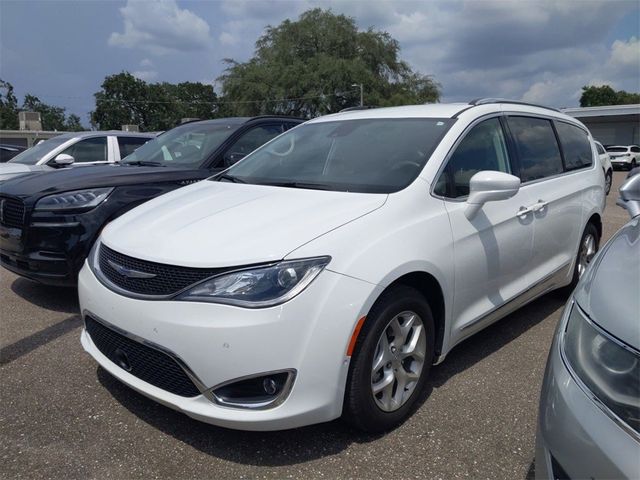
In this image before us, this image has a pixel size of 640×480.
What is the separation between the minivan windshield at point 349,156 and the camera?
299 centimetres

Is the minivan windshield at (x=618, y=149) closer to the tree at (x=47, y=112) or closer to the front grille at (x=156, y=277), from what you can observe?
the front grille at (x=156, y=277)

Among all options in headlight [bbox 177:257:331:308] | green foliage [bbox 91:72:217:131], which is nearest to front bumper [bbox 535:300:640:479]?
headlight [bbox 177:257:331:308]

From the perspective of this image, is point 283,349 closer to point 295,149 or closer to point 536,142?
point 295,149

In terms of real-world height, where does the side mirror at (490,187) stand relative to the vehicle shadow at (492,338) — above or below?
above

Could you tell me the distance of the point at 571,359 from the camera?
161 centimetres

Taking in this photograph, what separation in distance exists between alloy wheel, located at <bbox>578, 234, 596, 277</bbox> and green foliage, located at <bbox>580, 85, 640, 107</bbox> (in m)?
89.2

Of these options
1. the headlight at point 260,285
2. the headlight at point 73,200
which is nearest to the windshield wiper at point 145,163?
the headlight at point 73,200

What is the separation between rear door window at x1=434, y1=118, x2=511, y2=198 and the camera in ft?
9.86

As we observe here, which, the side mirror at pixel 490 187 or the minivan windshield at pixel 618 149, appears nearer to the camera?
the side mirror at pixel 490 187

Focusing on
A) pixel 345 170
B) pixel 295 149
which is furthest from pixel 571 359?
pixel 295 149

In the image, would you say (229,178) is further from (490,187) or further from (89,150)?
(89,150)

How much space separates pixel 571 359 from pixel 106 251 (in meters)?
2.30

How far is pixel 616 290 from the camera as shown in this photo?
1.58m

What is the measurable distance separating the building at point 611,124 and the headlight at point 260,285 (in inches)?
1801
